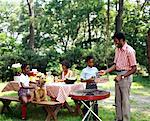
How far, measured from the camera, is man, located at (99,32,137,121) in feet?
18.8

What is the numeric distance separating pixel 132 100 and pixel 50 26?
2058 centimetres

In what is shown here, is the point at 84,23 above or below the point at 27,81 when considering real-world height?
above

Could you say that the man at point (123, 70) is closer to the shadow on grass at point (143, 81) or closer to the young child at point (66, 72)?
the young child at point (66, 72)

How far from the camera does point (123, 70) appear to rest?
586 centimetres

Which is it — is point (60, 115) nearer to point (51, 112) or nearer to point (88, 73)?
point (51, 112)

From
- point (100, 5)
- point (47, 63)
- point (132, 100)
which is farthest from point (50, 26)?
point (132, 100)

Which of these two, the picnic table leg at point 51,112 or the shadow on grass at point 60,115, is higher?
the picnic table leg at point 51,112

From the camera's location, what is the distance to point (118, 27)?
59.5 ft

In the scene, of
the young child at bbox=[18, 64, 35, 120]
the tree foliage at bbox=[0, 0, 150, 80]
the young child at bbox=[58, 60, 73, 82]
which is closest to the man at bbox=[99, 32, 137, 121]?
the young child at bbox=[58, 60, 73, 82]

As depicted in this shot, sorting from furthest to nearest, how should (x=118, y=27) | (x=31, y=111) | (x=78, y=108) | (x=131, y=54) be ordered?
1. (x=118, y=27)
2. (x=31, y=111)
3. (x=78, y=108)
4. (x=131, y=54)

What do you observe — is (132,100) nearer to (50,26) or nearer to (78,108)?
(78,108)

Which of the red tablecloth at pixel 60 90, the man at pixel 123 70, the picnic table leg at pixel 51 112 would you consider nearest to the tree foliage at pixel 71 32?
the red tablecloth at pixel 60 90

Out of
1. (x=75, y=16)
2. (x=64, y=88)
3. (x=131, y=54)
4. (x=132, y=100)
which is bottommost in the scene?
(x=132, y=100)

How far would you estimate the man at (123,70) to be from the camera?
18.8ft
